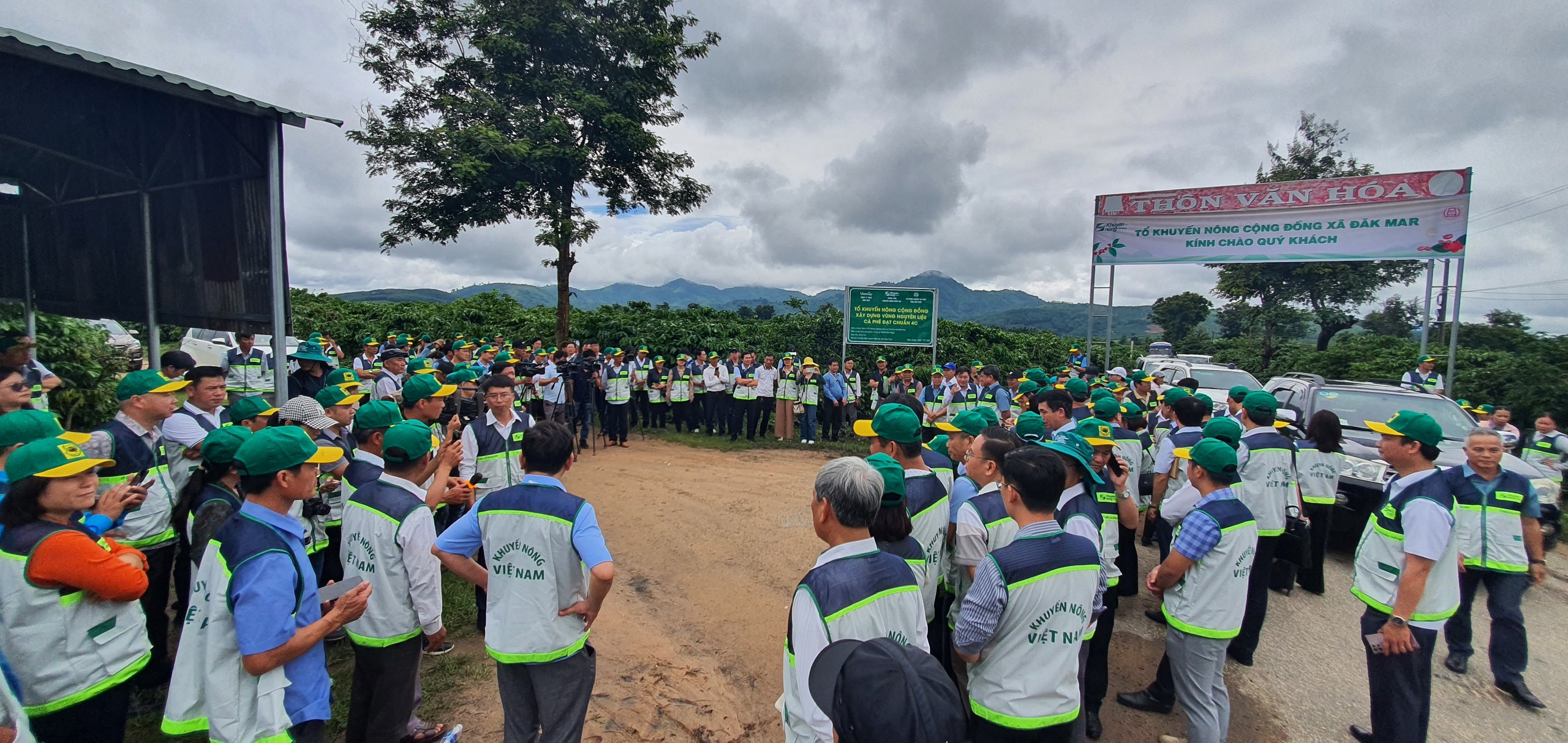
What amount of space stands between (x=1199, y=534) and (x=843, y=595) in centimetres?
240

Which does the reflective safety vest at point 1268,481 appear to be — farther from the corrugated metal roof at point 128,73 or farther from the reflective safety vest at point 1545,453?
the corrugated metal roof at point 128,73

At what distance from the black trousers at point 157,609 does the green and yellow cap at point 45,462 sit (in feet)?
6.80

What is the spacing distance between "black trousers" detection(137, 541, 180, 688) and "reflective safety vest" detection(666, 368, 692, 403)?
31.7 feet

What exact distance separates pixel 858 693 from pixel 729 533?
5986 mm

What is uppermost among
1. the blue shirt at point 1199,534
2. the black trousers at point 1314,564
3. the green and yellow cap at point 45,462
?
the green and yellow cap at point 45,462

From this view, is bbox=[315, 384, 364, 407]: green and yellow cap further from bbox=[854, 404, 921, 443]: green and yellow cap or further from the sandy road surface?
bbox=[854, 404, 921, 443]: green and yellow cap

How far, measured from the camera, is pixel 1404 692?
3354mm

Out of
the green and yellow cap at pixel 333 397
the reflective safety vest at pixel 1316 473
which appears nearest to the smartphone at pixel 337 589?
the green and yellow cap at pixel 333 397

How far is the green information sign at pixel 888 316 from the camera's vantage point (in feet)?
42.2

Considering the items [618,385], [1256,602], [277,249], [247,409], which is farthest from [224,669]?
[618,385]

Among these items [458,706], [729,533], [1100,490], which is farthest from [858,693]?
[729,533]

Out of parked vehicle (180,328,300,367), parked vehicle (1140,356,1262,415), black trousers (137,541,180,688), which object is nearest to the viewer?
black trousers (137,541,180,688)

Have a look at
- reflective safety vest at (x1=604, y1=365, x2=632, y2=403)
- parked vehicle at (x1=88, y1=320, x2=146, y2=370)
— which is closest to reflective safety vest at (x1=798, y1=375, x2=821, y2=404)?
reflective safety vest at (x1=604, y1=365, x2=632, y2=403)

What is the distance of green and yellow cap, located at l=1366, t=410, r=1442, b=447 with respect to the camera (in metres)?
3.52
